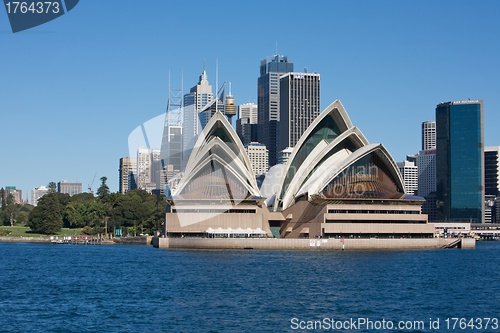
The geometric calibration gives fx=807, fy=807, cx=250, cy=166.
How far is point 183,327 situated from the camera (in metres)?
35.1

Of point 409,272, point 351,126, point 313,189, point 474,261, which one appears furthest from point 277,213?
point 409,272

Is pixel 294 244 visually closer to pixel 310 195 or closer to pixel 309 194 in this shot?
pixel 310 195

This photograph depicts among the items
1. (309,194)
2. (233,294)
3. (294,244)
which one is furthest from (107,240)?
(233,294)

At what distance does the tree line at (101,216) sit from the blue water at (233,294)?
229 feet

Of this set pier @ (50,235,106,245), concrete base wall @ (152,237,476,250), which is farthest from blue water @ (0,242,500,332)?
pier @ (50,235,106,245)

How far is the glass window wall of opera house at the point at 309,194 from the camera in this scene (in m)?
99.4

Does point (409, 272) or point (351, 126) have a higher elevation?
point (351, 126)

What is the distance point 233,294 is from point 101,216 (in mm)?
110947

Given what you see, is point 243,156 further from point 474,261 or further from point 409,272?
point 409,272

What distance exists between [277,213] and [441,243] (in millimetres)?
21977

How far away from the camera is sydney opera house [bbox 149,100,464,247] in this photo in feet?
325

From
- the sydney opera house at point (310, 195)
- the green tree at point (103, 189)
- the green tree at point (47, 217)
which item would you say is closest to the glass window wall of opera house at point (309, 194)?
the sydney opera house at point (310, 195)

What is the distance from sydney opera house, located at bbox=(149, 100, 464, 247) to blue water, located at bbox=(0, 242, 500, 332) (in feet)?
80.7

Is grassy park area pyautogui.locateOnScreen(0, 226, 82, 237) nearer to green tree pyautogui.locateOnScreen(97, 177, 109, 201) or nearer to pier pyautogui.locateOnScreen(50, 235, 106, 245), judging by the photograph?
pier pyautogui.locateOnScreen(50, 235, 106, 245)
